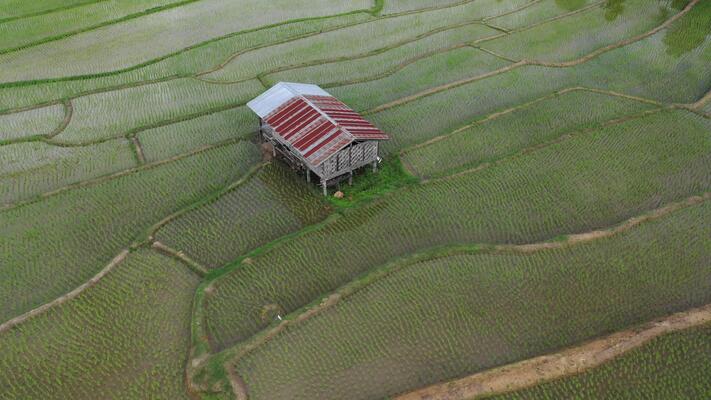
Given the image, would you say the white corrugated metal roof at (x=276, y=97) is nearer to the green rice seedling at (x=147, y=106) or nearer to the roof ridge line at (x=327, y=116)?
the roof ridge line at (x=327, y=116)

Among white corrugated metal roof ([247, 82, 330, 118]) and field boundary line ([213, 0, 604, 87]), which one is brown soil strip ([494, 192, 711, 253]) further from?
field boundary line ([213, 0, 604, 87])

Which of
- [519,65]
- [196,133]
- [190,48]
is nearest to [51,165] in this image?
[196,133]

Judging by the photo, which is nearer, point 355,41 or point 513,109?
point 513,109

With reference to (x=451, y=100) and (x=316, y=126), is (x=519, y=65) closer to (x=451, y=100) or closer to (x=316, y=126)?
(x=451, y=100)

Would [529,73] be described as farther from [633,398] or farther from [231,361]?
[231,361]

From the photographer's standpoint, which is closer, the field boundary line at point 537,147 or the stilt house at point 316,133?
the stilt house at point 316,133

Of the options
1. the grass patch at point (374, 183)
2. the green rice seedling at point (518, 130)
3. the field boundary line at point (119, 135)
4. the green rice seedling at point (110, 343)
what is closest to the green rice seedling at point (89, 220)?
the green rice seedling at point (110, 343)

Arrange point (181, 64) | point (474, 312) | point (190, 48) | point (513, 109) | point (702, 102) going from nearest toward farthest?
A: point (474, 312) → point (513, 109) → point (702, 102) → point (181, 64) → point (190, 48)
